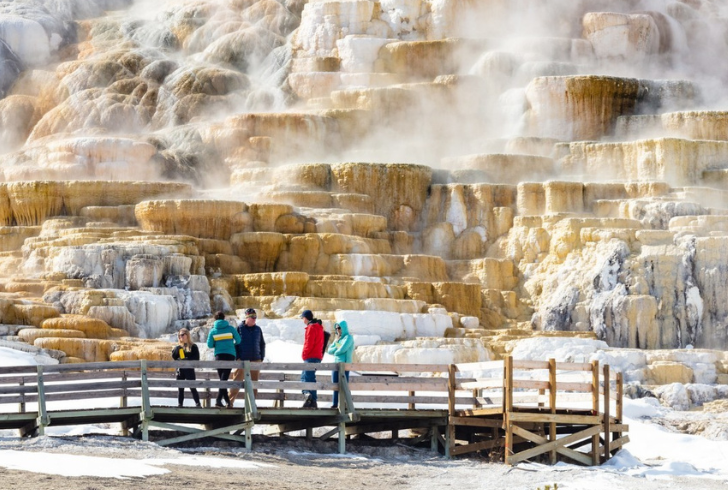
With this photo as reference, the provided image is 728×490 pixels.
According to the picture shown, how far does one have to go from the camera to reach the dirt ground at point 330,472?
14664mm

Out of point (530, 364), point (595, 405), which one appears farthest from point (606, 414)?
point (530, 364)

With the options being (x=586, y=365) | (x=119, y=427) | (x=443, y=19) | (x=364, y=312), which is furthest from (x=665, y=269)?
(x=443, y=19)

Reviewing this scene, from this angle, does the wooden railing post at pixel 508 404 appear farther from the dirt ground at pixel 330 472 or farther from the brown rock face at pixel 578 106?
the brown rock face at pixel 578 106

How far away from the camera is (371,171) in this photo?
37.3m

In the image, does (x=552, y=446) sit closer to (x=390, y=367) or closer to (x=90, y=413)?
(x=390, y=367)

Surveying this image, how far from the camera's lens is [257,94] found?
156ft

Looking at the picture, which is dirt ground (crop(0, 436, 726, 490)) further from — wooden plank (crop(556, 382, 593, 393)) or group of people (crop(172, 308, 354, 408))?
wooden plank (crop(556, 382, 593, 393))

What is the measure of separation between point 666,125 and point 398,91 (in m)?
8.00

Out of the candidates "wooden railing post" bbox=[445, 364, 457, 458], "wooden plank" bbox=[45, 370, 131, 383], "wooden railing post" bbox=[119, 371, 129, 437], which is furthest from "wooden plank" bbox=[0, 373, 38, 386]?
"wooden railing post" bbox=[445, 364, 457, 458]

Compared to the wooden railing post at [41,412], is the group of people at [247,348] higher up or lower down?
higher up

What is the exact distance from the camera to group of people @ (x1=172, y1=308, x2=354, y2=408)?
683 inches

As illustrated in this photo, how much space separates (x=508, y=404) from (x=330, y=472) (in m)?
2.46

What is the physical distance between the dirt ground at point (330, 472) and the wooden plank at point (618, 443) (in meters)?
1.17

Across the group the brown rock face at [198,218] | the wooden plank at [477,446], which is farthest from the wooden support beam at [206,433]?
the brown rock face at [198,218]
